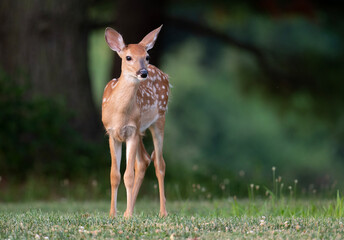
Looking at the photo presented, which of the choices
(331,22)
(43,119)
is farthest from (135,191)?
(331,22)

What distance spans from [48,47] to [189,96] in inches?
464

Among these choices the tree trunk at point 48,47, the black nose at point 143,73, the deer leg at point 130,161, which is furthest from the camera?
the tree trunk at point 48,47

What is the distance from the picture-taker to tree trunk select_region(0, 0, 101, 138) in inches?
488

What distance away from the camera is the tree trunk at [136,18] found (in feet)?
46.8

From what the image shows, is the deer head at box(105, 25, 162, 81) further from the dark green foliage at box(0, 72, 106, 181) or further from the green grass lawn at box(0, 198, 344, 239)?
the dark green foliage at box(0, 72, 106, 181)

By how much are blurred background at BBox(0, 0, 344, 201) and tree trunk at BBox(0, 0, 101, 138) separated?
0.02m

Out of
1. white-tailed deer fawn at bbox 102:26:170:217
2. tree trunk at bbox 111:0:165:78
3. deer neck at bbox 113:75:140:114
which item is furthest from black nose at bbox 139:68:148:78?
tree trunk at bbox 111:0:165:78

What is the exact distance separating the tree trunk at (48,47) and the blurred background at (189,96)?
0.02 meters

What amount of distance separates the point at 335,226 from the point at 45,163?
630 cm

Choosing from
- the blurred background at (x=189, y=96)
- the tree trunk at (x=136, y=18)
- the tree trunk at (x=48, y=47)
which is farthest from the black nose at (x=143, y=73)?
the tree trunk at (x=136, y=18)

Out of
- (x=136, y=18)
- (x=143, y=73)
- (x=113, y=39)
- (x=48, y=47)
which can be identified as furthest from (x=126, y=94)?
(x=136, y=18)

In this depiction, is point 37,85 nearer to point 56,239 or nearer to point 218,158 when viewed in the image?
point 56,239

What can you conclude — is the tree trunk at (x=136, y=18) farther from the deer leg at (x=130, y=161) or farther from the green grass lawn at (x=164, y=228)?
the green grass lawn at (x=164, y=228)

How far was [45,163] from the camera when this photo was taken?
11594mm
